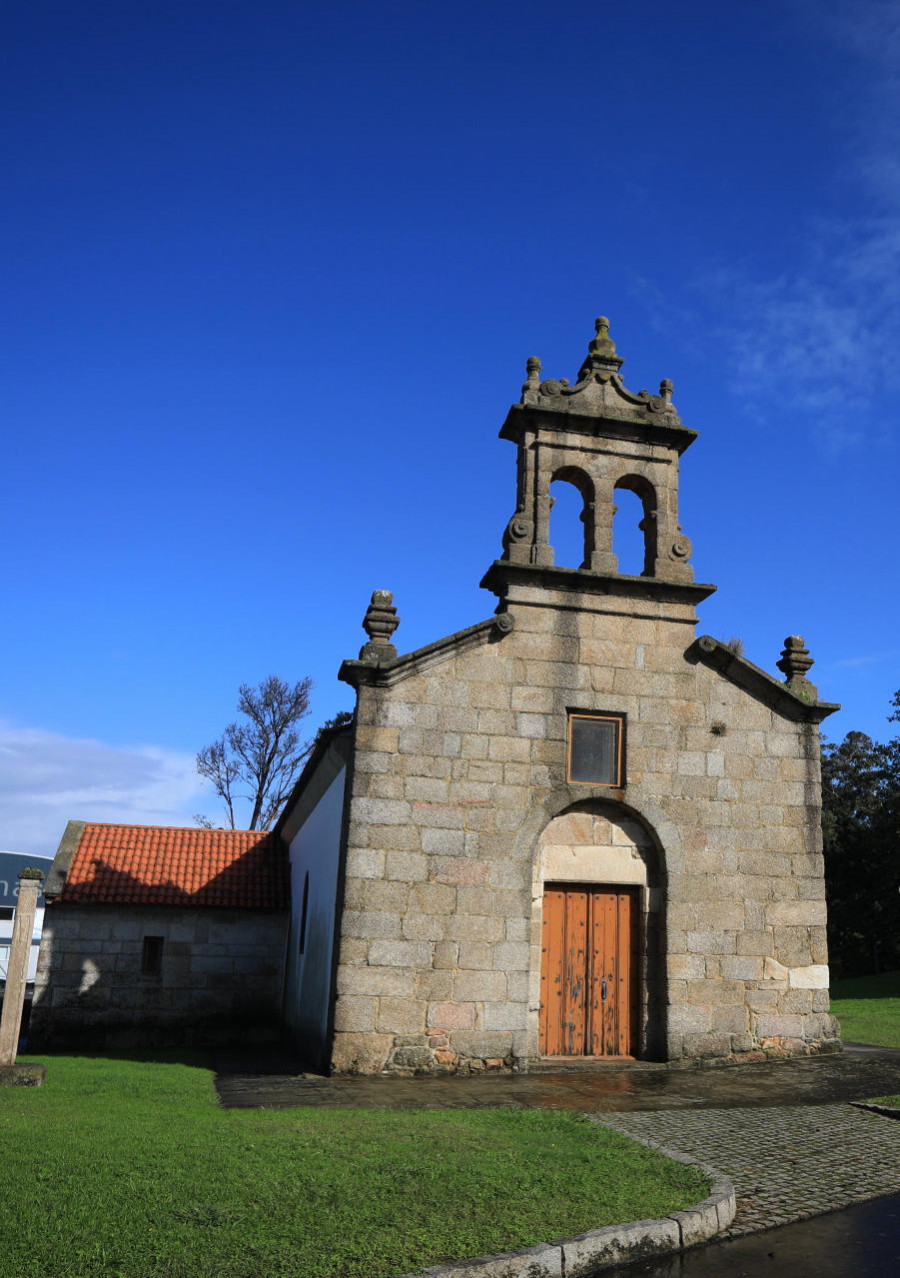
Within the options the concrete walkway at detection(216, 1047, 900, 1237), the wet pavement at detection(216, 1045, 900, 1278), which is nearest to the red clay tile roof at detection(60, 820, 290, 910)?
the wet pavement at detection(216, 1045, 900, 1278)

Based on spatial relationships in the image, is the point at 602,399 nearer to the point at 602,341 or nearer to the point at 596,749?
the point at 602,341

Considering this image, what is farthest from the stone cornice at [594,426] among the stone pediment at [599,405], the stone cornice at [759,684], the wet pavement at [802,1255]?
the wet pavement at [802,1255]

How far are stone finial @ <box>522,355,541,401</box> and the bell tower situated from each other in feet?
0.05

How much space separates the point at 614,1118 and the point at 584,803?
180 inches

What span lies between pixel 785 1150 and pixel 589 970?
15.8 ft

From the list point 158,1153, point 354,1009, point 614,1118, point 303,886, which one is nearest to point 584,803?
point 354,1009

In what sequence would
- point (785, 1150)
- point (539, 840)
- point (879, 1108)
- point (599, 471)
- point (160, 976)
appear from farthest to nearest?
point (160, 976) < point (599, 471) < point (539, 840) < point (879, 1108) < point (785, 1150)

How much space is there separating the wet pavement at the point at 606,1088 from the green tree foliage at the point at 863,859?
26.7 metres

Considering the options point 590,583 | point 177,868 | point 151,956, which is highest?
point 590,583

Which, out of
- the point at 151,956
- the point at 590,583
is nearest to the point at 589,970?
the point at 590,583

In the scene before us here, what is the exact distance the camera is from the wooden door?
38.8 feet

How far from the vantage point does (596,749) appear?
492 inches

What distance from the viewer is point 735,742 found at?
1291 cm

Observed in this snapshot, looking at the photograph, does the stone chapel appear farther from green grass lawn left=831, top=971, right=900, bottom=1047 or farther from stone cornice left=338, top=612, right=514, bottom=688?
green grass lawn left=831, top=971, right=900, bottom=1047
